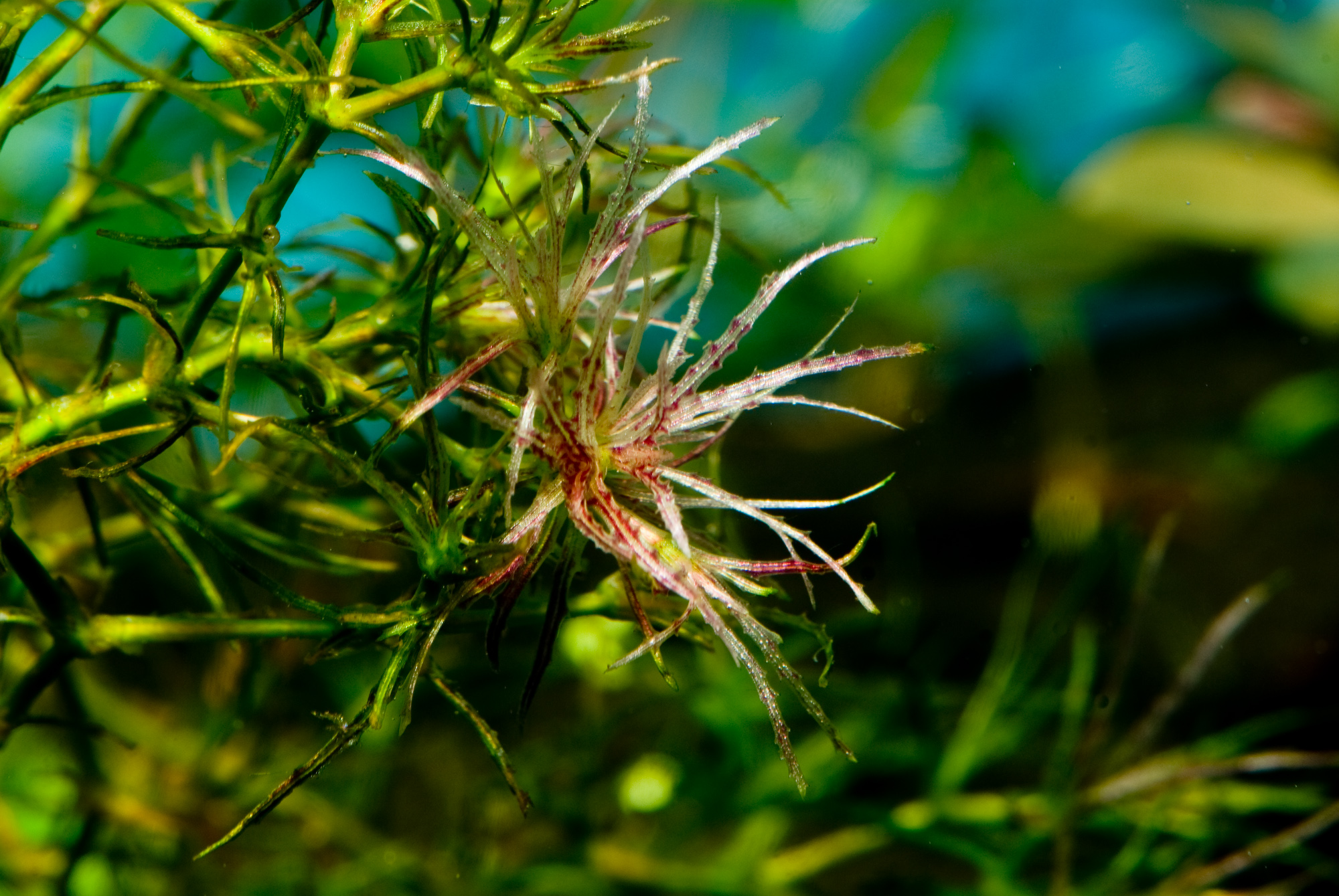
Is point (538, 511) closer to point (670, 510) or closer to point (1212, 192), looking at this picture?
point (670, 510)

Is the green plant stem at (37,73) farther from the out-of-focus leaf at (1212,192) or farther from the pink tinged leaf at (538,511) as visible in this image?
the out-of-focus leaf at (1212,192)

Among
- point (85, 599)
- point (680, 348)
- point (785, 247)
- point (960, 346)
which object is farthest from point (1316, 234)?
point (85, 599)

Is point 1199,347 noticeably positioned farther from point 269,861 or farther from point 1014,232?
point 269,861

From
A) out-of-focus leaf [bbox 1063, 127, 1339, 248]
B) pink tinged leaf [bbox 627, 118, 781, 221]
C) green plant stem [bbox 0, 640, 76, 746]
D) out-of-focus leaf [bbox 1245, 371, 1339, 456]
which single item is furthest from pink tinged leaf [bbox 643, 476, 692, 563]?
out-of-focus leaf [bbox 1063, 127, 1339, 248]

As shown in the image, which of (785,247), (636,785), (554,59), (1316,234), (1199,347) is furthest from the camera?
(1199,347)

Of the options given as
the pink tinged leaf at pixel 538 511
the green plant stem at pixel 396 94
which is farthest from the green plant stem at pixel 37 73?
the pink tinged leaf at pixel 538 511

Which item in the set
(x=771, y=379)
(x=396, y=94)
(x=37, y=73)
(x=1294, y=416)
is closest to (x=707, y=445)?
(x=771, y=379)

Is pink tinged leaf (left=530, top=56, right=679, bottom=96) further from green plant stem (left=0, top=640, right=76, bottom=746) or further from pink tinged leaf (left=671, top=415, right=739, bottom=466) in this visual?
green plant stem (left=0, top=640, right=76, bottom=746)
